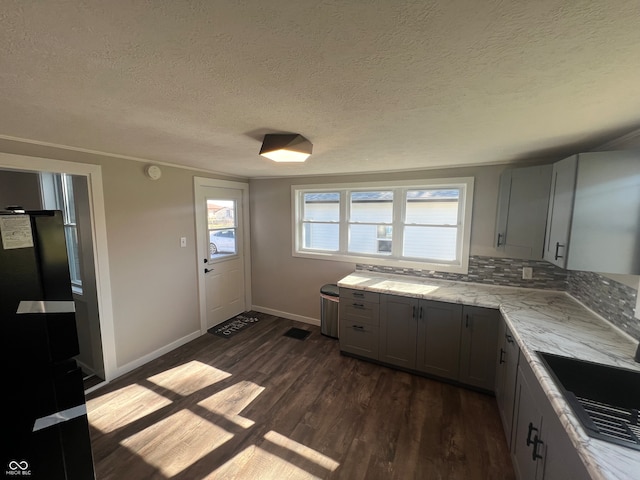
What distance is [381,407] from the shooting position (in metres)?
2.31

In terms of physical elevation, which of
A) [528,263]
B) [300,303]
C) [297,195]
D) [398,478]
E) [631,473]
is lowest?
[398,478]

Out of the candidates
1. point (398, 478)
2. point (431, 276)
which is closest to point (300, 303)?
point (431, 276)

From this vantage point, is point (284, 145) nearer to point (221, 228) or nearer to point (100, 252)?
point (100, 252)

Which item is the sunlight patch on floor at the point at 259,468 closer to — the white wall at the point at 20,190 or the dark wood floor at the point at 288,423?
the dark wood floor at the point at 288,423

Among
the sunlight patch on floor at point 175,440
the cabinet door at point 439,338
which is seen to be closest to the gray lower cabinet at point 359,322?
the cabinet door at point 439,338

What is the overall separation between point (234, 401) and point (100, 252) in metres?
1.86

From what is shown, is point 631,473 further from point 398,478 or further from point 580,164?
point 580,164

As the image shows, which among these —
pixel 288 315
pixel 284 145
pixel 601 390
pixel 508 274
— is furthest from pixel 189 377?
pixel 508 274

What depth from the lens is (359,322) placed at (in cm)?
301

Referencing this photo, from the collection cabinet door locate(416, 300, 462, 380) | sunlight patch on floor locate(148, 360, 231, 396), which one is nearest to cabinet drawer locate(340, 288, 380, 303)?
cabinet door locate(416, 300, 462, 380)

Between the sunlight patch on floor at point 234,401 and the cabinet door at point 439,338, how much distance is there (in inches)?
65.7

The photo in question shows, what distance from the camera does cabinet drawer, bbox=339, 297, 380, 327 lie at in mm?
2902

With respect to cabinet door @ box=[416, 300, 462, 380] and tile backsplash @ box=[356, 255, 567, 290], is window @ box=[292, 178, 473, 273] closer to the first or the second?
tile backsplash @ box=[356, 255, 567, 290]

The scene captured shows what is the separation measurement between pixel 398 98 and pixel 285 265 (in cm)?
321
